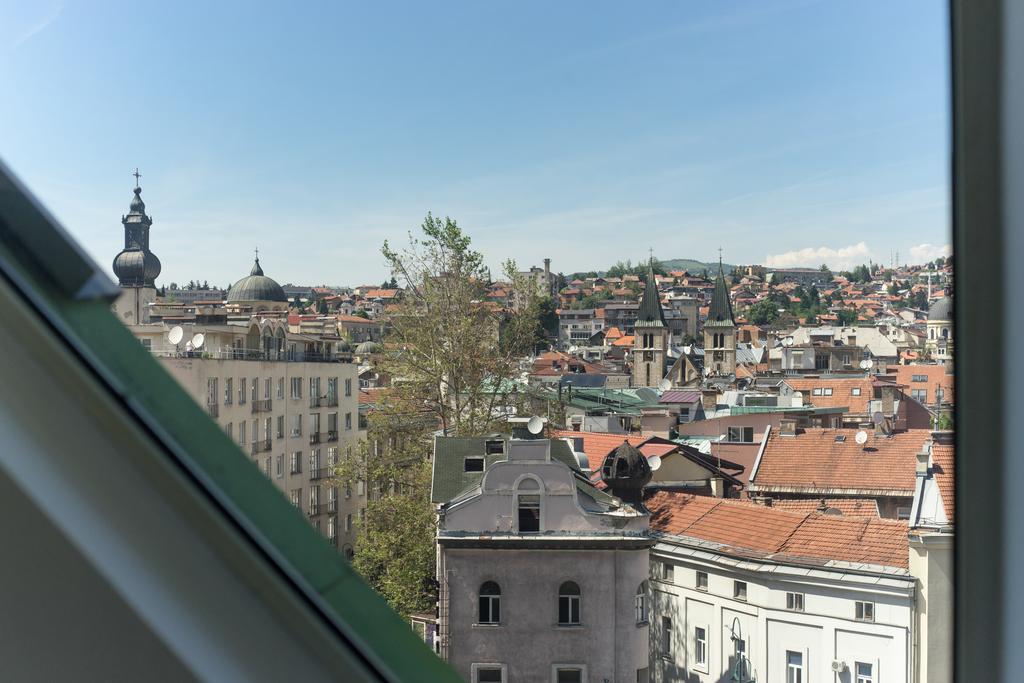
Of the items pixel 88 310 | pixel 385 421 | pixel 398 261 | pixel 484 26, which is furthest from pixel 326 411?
pixel 484 26

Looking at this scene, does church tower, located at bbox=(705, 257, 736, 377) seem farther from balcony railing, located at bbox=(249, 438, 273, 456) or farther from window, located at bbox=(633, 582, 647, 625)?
balcony railing, located at bbox=(249, 438, 273, 456)

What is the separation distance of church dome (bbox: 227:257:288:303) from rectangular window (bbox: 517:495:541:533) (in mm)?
419

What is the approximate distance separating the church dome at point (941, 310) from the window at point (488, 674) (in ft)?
2.21

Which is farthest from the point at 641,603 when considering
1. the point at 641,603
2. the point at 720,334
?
the point at 720,334

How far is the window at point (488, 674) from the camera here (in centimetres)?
105

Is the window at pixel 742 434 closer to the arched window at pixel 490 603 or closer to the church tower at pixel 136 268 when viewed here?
the arched window at pixel 490 603

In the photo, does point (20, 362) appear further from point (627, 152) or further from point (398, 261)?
point (627, 152)

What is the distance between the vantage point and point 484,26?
1034 millimetres

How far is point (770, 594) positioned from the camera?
1079 mm

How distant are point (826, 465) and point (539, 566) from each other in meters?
0.41

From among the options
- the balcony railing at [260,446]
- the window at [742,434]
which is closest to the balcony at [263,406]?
the balcony railing at [260,446]

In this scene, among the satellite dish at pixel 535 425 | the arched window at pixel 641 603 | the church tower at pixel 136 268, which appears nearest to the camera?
the church tower at pixel 136 268

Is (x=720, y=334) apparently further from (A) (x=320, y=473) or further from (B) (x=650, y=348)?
(A) (x=320, y=473)

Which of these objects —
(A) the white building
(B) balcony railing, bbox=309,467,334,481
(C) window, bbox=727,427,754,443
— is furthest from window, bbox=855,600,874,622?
(B) balcony railing, bbox=309,467,334,481
